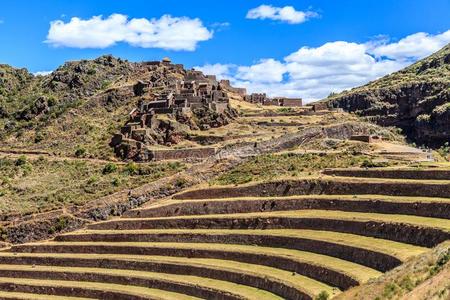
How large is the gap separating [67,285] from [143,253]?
15.1 ft

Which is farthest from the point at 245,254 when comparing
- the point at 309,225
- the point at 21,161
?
the point at 21,161

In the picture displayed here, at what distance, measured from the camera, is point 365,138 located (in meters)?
48.5

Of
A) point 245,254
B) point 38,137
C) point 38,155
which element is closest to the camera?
point 245,254

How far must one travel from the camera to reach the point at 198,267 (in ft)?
107

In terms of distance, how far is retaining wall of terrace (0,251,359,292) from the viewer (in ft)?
85.4

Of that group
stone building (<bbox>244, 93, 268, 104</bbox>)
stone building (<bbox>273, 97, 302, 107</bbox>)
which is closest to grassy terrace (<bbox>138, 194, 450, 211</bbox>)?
stone building (<bbox>244, 93, 268, 104</bbox>)

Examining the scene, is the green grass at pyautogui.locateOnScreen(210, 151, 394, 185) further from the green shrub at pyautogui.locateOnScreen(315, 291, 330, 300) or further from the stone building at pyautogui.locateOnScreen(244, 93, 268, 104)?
the stone building at pyautogui.locateOnScreen(244, 93, 268, 104)

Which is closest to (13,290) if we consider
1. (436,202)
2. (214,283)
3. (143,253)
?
(143,253)

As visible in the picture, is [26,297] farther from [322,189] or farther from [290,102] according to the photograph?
[290,102]

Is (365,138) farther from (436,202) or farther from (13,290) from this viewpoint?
(13,290)

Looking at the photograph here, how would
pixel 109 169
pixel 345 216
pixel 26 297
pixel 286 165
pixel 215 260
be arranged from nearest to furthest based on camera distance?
pixel 345 216, pixel 215 260, pixel 26 297, pixel 286 165, pixel 109 169

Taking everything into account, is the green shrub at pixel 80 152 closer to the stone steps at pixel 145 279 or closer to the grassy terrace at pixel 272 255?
the grassy terrace at pixel 272 255

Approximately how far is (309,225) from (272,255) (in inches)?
113

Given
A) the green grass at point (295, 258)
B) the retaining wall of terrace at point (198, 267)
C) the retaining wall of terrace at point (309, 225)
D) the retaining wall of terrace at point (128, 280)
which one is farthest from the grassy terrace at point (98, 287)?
the retaining wall of terrace at point (309, 225)
